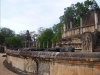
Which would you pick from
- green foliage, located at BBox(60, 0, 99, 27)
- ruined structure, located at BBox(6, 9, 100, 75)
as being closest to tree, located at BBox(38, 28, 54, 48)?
green foliage, located at BBox(60, 0, 99, 27)

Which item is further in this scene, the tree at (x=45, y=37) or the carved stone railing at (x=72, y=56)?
the tree at (x=45, y=37)

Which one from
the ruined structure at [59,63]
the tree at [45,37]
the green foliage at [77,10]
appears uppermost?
the green foliage at [77,10]

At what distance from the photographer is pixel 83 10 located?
125 ft

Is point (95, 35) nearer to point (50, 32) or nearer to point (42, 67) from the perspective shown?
point (42, 67)

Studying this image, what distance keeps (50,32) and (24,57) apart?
47.1 metres

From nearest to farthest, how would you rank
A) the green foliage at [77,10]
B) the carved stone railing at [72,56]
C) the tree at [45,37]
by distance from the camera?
the carved stone railing at [72,56] → the green foliage at [77,10] → the tree at [45,37]

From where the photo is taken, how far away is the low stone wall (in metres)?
3.40

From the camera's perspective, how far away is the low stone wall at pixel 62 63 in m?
3.40

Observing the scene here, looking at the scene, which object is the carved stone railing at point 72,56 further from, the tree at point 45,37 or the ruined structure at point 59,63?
Result: the tree at point 45,37

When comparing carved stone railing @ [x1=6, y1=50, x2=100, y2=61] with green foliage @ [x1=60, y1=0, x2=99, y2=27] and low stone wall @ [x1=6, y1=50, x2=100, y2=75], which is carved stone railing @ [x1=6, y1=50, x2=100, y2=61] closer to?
low stone wall @ [x1=6, y1=50, x2=100, y2=75]

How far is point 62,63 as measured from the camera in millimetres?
A: 3881

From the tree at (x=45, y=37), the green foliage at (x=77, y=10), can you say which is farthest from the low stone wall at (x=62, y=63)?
the tree at (x=45, y=37)

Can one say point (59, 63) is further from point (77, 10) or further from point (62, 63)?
point (77, 10)

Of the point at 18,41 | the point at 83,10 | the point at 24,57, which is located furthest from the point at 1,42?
the point at 24,57
